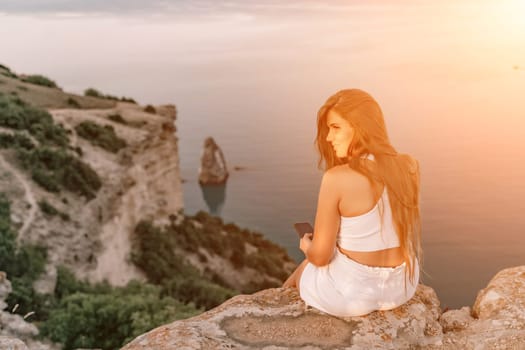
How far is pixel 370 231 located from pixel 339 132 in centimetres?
96

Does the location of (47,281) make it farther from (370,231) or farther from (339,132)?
(339,132)

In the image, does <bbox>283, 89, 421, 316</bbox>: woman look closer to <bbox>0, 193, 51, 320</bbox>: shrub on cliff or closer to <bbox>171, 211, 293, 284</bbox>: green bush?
<bbox>0, 193, 51, 320</bbox>: shrub on cliff

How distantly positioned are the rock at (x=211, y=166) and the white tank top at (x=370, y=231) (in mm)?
92625

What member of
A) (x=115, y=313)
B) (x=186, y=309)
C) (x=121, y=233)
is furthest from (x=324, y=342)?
(x=121, y=233)

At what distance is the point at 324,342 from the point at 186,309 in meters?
20.2

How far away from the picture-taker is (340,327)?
618 cm

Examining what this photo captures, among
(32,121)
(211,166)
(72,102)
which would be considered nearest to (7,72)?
(72,102)

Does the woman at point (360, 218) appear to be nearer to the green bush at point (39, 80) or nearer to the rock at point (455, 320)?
the rock at point (455, 320)

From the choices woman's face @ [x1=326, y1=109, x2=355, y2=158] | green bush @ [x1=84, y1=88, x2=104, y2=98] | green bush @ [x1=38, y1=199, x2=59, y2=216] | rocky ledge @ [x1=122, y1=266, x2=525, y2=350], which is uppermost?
green bush @ [x1=84, y1=88, x2=104, y2=98]

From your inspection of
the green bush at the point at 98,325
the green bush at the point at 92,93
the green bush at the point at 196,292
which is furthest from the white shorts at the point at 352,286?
the green bush at the point at 92,93

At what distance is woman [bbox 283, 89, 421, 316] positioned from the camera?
18.7 ft

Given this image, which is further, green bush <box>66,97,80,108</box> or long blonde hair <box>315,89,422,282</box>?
green bush <box>66,97,80,108</box>

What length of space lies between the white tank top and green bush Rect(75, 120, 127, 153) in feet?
107

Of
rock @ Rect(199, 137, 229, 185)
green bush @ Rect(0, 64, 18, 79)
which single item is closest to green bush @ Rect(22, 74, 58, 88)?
green bush @ Rect(0, 64, 18, 79)
